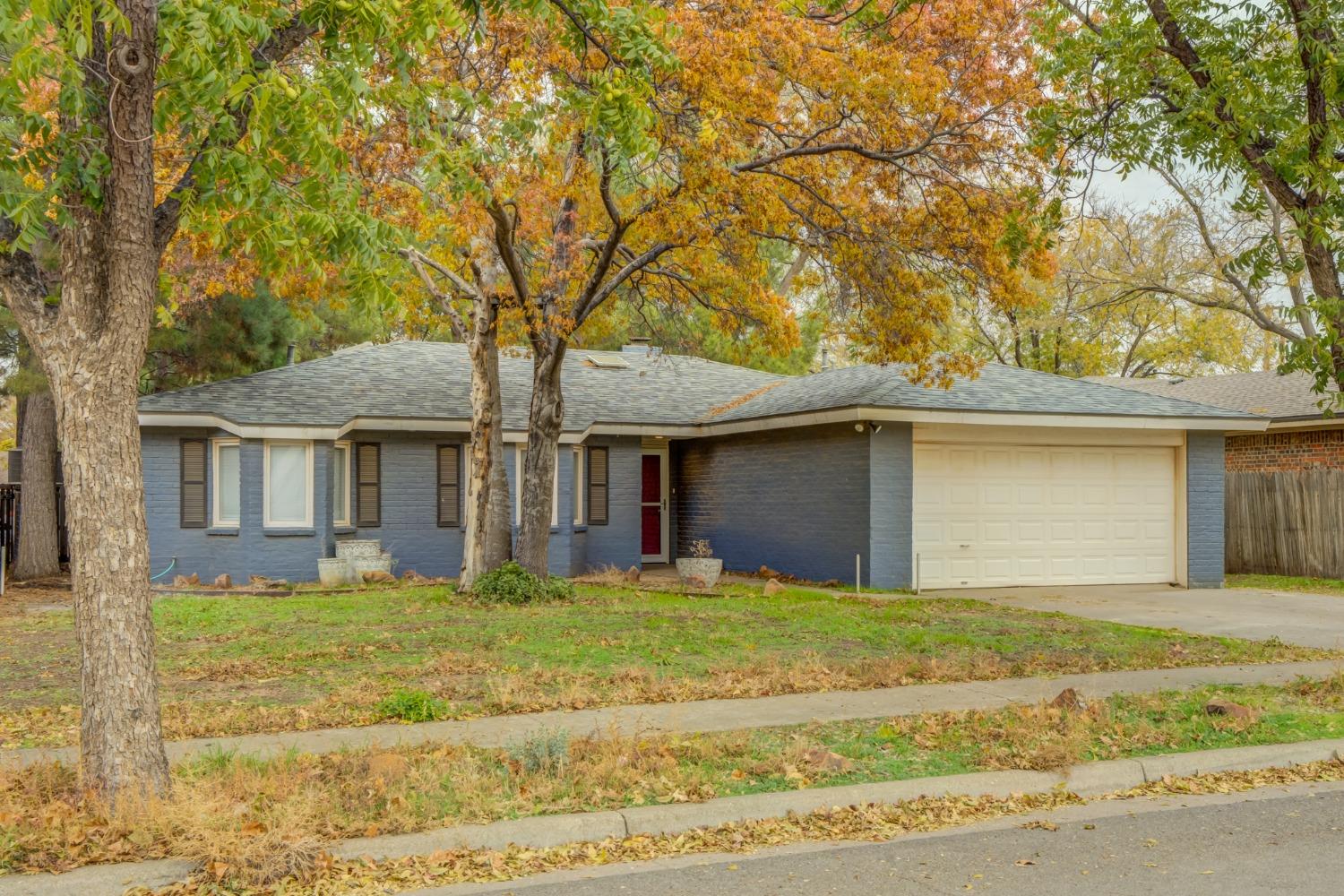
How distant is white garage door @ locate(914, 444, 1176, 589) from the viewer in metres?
19.2

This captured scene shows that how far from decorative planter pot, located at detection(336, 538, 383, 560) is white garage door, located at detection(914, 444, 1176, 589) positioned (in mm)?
8831

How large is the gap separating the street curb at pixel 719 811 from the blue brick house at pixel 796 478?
34.5ft

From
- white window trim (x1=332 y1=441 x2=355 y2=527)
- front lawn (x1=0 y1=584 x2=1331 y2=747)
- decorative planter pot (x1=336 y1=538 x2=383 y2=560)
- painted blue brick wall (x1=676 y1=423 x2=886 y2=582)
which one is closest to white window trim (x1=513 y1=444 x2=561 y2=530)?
decorative planter pot (x1=336 y1=538 x2=383 y2=560)

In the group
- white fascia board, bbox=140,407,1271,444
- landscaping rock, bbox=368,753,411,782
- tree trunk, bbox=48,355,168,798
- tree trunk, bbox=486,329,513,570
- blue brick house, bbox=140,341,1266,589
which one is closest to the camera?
tree trunk, bbox=48,355,168,798

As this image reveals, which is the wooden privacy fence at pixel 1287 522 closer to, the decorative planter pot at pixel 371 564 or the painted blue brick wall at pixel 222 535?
the decorative planter pot at pixel 371 564

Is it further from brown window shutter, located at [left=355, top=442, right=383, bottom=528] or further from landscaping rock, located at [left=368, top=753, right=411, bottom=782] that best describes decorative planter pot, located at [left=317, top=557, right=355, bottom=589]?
landscaping rock, located at [left=368, top=753, right=411, bottom=782]

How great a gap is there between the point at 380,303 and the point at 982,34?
9875 millimetres

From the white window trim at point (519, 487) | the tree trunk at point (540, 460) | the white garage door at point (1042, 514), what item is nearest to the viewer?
the tree trunk at point (540, 460)

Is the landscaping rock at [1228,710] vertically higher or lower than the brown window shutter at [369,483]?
lower

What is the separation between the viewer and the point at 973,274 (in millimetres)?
16094

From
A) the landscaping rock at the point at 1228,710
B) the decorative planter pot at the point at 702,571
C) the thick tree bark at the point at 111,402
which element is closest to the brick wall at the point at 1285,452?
→ the decorative planter pot at the point at 702,571

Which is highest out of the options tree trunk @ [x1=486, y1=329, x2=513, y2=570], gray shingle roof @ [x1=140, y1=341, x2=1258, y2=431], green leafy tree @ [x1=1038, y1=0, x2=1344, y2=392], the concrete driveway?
green leafy tree @ [x1=1038, y1=0, x2=1344, y2=392]

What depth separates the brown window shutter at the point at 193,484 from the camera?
19.9 meters

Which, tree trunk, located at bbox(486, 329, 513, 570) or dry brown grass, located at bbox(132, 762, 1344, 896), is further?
tree trunk, located at bbox(486, 329, 513, 570)
